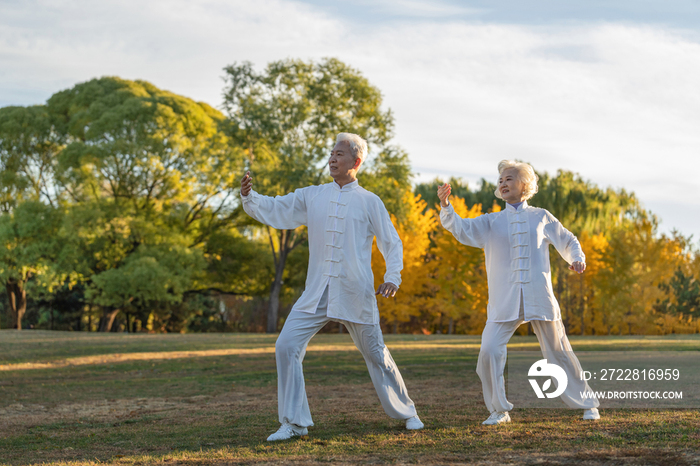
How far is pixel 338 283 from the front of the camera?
17.4 ft

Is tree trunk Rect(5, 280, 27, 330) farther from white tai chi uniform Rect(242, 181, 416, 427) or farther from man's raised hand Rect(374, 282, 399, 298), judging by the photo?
man's raised hand Rect(374, 282, 399, 298)

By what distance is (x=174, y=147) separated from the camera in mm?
32281

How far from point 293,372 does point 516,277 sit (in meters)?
2.00

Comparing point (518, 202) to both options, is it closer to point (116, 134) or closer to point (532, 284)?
point (532, 284)

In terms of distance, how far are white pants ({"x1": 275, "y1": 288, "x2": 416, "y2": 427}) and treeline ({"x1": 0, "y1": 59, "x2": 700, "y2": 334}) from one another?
22386 millimetres

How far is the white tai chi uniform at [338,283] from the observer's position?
5.25 meters

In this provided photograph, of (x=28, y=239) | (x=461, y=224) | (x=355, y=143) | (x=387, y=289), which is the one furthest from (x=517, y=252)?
(x=28, y=239)

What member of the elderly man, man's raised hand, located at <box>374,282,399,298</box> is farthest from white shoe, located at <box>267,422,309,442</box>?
man's raised hand, located at <box>374,282,399,298</box>

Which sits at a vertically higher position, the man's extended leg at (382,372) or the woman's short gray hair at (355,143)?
the woman's short gray hair at (355,143)

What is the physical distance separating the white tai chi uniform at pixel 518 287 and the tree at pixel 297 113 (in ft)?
77.8

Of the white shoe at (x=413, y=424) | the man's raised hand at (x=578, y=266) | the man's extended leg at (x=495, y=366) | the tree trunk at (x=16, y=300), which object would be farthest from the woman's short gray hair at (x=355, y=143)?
the tree trunk at (x=16, y=300)

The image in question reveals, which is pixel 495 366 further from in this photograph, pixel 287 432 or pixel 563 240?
pixel 287 432

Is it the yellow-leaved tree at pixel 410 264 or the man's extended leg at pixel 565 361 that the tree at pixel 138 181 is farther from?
the man's extended leg at pixel 565 361

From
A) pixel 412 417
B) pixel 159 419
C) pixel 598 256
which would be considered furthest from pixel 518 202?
pixel 598 256
